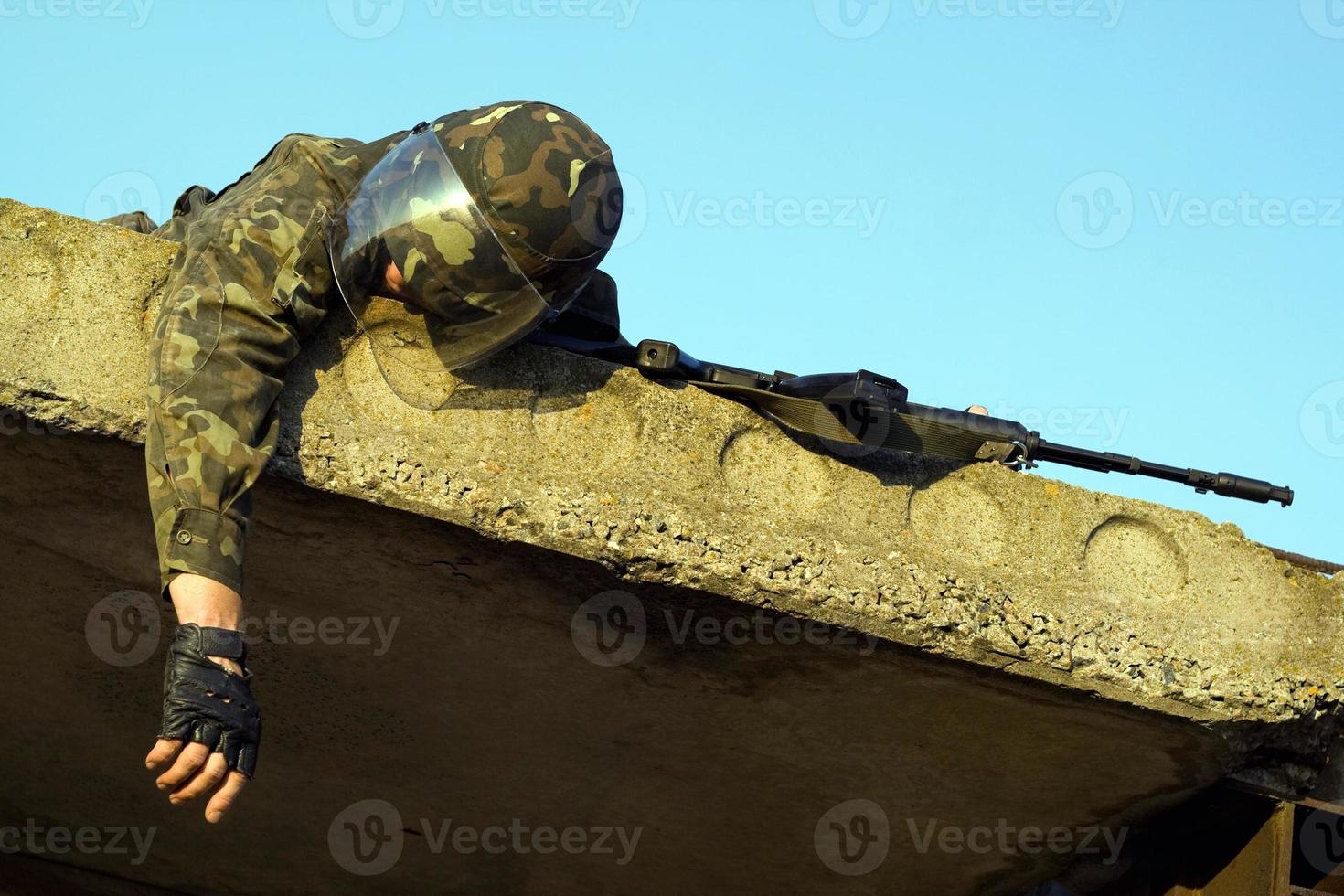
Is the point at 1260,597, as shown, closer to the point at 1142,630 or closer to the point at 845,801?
the point at 1142,630

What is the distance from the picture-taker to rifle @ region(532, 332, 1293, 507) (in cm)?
363

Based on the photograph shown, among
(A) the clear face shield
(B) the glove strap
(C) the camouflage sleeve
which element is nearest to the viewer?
(B) the glove strap

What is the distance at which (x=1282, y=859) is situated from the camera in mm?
3943

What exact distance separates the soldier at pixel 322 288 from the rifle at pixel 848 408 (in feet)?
0.77

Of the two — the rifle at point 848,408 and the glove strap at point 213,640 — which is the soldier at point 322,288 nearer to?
the glove strap at point 213,640

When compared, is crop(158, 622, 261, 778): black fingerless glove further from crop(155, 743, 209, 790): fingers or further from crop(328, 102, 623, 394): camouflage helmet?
crop(328, 102, 623, 394): camouflage helmet

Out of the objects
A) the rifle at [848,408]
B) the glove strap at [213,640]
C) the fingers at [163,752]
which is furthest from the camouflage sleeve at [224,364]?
the rifle at [848,408]

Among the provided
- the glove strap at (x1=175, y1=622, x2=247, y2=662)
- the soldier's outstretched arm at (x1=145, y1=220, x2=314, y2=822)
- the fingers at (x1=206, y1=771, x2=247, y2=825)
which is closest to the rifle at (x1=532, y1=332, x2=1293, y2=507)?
the soldier's outstretched arm at (x1=145, y1=220, x2=314, y2=822)

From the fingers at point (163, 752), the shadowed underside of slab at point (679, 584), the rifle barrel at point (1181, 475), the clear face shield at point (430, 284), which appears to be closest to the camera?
the fingers at point (163, 752)

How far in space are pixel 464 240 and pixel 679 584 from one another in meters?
0.91

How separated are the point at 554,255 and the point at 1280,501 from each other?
2017mm

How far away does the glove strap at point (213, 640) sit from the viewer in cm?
290

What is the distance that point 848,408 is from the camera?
3623 mm

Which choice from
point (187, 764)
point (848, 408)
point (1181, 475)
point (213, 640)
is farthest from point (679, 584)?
point (1181, 475)
